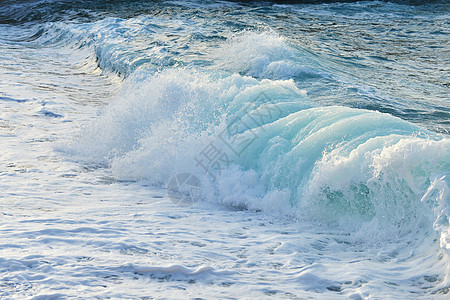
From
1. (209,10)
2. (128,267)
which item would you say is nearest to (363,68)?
(128,267)

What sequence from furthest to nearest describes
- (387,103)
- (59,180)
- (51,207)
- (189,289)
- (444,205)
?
(387,103), (59,180), (51,207), (444,205), (189,289)

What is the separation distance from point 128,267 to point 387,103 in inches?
232

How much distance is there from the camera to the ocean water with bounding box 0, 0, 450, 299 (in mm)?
3424

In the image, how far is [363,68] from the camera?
11.0 metres

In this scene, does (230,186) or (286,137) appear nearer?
(230,186)

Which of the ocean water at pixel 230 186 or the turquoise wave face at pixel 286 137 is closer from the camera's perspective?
the ocean water at pixel 230 186

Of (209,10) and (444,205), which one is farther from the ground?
(209,10)

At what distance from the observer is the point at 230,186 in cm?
516

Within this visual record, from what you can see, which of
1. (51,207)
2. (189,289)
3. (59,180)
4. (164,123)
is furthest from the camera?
(164,123)

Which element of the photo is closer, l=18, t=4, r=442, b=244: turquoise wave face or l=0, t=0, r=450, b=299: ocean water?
l=0, t=0, r=450, b=299: ocean water

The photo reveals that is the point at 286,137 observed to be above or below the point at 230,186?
above

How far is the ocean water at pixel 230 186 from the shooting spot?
11.2ft

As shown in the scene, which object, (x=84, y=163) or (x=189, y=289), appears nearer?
(x=189, y=289)

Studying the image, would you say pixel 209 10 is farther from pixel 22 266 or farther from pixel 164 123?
pixel 22 266
